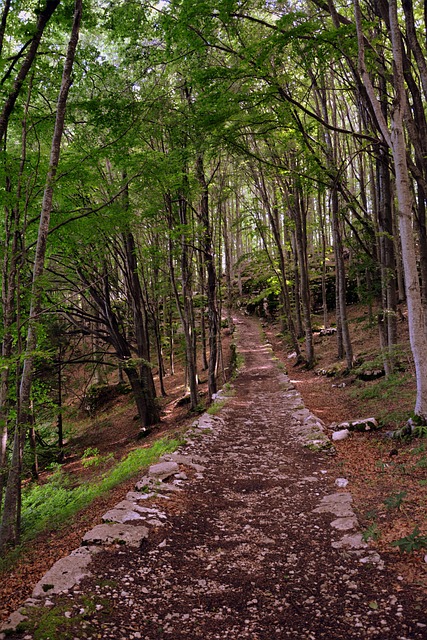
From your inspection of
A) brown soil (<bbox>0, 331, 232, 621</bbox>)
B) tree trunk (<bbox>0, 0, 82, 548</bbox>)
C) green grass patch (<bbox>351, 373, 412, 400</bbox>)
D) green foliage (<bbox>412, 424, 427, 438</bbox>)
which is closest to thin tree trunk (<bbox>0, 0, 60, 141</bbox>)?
tree trunk (<bbox>0, 0, 82, 548</bbox>)

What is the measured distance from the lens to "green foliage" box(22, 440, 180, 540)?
269 inches

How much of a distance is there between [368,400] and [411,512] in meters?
5.72

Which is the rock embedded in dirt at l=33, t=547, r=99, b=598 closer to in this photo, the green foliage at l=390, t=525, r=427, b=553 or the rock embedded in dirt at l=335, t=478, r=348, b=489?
the green foliage at l=390, t=525, r=427, b=553

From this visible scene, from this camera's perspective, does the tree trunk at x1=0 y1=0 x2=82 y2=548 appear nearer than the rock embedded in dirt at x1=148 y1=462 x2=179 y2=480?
No

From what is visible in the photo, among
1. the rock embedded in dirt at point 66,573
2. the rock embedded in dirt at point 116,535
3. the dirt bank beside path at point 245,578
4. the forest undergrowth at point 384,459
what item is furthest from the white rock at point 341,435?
the rock embedded in dirt at point 66,573

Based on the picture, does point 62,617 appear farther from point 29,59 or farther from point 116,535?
point 29,59

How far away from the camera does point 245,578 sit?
127 inches

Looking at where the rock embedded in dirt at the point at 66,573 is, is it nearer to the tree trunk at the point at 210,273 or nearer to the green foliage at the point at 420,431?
the green foliage at the point at 420,431

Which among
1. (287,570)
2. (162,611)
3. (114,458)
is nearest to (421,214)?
(287,570)

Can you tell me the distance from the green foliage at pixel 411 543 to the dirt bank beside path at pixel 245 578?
22cm

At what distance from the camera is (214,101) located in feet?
24.5

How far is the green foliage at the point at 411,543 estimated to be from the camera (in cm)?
325

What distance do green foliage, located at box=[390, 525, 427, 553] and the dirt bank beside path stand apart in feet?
0.73

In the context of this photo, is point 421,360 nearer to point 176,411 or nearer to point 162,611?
point 162,611
